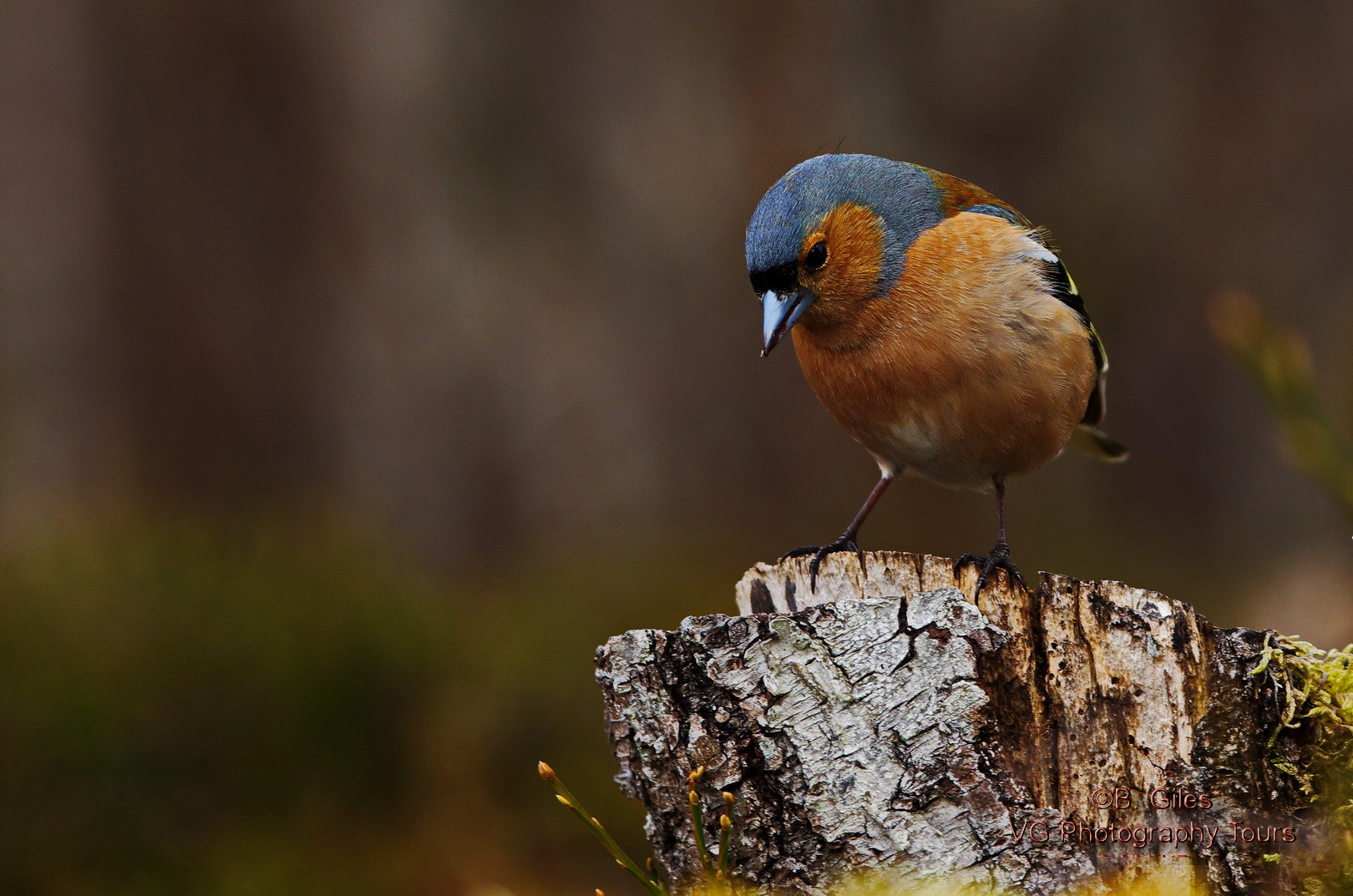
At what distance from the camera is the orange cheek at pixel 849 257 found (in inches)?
144

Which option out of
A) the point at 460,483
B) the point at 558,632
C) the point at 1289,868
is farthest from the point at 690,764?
the point at 460,483

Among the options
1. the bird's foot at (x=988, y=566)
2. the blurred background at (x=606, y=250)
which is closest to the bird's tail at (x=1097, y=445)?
the bird's foot at (x=988, y=566)

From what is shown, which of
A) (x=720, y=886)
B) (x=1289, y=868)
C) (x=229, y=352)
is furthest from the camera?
(x=229, y=352)

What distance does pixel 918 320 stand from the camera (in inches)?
142

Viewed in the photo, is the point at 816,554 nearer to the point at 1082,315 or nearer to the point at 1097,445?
the point at 1082,315

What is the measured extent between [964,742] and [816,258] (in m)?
1.64

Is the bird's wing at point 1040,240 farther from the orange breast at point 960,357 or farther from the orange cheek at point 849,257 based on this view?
the orange cheek at point 849,257

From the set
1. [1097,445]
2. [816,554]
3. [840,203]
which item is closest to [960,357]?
[840,203]

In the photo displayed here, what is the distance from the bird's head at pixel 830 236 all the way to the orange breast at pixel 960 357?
0.05m

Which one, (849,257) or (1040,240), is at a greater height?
(1040,240)

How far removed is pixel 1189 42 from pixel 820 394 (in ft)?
21.7

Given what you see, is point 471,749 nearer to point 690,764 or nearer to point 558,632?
point 558,632

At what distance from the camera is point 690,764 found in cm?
259

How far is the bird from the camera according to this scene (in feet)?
11.7
